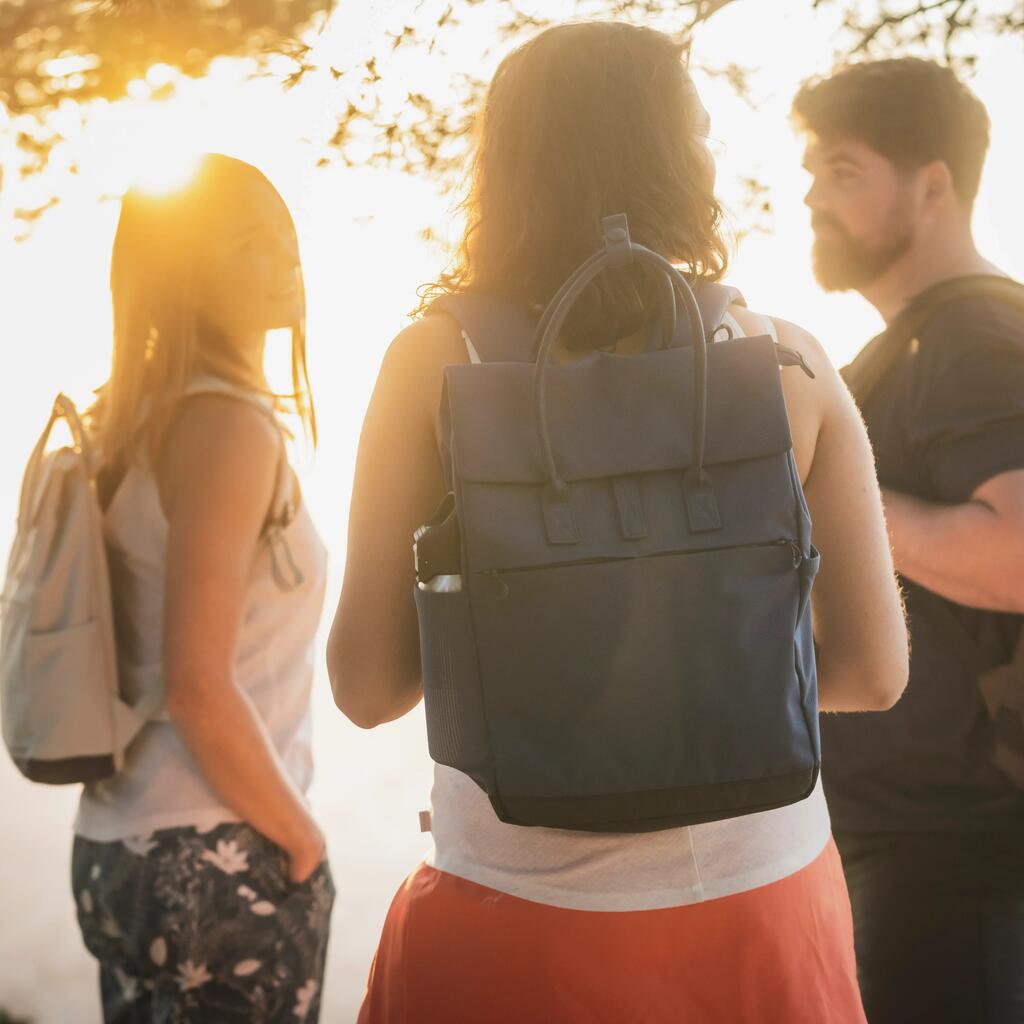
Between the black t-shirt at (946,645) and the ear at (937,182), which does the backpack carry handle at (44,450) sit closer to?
the black t-shirt at (946,645)

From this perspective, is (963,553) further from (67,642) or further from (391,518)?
(67,642)

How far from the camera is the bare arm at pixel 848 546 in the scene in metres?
1.23

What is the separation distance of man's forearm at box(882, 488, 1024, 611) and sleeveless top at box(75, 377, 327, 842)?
3.18 ft

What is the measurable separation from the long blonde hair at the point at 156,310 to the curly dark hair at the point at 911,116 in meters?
1.26

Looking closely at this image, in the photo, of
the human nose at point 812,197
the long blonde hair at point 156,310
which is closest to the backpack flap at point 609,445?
the long blonde hair at point 156,310

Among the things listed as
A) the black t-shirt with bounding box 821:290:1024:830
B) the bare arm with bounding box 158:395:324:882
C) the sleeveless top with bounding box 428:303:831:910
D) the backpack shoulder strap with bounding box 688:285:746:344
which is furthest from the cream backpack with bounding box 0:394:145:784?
the black t-shirt with bounding box 821:290:1024:830

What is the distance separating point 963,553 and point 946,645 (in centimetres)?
19

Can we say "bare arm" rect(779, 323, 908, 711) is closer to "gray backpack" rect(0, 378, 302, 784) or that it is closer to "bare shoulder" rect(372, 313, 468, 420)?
"bare shoulder" rect(372, 313, 468, 420)

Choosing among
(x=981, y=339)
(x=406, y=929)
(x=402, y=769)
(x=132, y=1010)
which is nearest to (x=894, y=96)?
(x=981, y=339)

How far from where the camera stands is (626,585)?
3.32 ft

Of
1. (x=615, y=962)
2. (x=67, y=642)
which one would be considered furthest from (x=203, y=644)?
(x=615, y=962)

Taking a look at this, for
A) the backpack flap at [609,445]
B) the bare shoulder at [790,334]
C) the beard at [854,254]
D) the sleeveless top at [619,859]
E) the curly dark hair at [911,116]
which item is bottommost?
the sleeveless top at [619,859]

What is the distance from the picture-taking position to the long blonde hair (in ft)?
5.64

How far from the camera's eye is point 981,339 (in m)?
1.87
